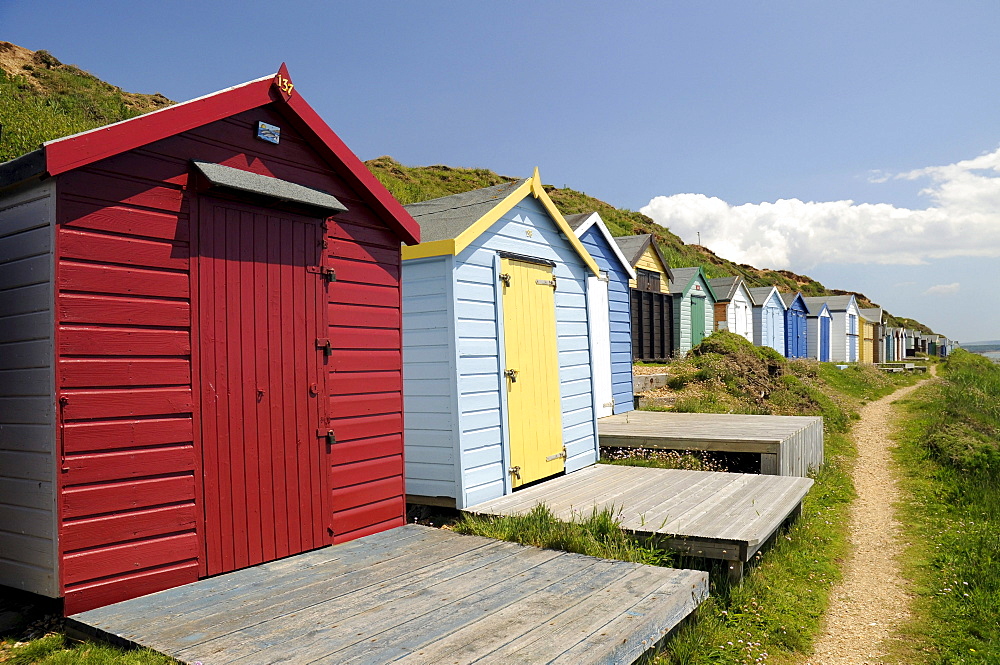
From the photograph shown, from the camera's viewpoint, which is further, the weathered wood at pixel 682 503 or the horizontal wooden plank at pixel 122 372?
the weathered wood at pixel 682 503

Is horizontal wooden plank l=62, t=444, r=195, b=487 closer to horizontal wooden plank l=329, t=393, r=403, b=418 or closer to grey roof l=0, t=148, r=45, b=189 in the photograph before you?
horizontal wooden plank l=329, t=393, r=403, b=418

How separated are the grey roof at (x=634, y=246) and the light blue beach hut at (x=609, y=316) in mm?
5727

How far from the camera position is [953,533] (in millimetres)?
7773

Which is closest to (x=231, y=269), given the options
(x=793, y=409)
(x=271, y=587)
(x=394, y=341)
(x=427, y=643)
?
(x=394, y=341)

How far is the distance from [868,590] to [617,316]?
738 centimetres

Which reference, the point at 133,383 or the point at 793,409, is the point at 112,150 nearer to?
the point at 133,383

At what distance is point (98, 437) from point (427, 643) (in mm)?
2243

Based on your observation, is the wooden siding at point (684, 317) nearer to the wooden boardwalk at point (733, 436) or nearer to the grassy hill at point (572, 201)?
the wooden boardwalk at point (733, 436)

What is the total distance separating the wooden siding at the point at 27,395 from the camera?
3828 millimetres

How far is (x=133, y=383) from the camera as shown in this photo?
409 centimetres

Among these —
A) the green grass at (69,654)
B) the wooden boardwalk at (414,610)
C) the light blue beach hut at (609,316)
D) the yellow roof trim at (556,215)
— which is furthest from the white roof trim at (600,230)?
the green grass at (69,654)

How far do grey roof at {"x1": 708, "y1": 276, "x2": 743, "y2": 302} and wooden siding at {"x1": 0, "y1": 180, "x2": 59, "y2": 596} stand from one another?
86.2 feet

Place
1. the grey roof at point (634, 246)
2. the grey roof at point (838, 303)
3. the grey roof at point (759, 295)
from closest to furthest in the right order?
1. the grey roof at point (634, 246)
2. the grey roof at point (759, 295)
3. the grey roof at point (838, 303)

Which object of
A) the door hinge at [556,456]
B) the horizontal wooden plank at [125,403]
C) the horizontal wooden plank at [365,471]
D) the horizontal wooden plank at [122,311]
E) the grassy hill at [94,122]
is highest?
the grassy hill at [94,122]
